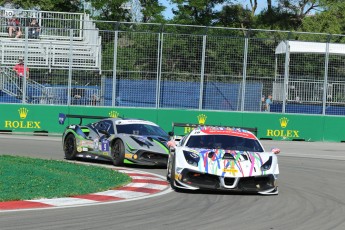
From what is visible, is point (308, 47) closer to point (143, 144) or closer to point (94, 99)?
point (94, 99)

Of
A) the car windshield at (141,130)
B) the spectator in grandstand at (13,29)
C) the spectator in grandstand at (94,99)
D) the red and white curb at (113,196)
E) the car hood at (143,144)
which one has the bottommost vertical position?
the red and white curb at (113,196)

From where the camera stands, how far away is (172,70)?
3042cm

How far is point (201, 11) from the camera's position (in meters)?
55.2

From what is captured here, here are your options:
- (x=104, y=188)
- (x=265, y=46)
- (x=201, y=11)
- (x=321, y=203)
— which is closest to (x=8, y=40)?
(x=265, y=46)

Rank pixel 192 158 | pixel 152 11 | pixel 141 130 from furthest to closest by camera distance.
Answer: pixel 152 11
pixel 141 130
pixel 192 158

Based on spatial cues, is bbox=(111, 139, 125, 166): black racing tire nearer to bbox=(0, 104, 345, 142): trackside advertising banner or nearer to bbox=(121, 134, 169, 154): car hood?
bbox=(121, 134, 169, 154): car hood

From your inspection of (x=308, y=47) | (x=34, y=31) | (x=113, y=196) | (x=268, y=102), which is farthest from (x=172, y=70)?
(x=113, y=196)

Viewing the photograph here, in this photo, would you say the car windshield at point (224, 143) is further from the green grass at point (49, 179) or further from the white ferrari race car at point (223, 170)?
the green grass at point (49, 179)

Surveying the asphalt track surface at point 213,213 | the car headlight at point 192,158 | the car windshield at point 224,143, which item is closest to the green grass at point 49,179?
the asphalt track surface at point 213,213

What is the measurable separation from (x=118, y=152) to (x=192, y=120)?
13.5m

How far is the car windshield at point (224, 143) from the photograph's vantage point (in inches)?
541

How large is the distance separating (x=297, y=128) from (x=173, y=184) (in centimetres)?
1902

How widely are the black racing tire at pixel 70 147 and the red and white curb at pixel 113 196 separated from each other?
152 inches

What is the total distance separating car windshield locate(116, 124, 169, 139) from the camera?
18016mm
